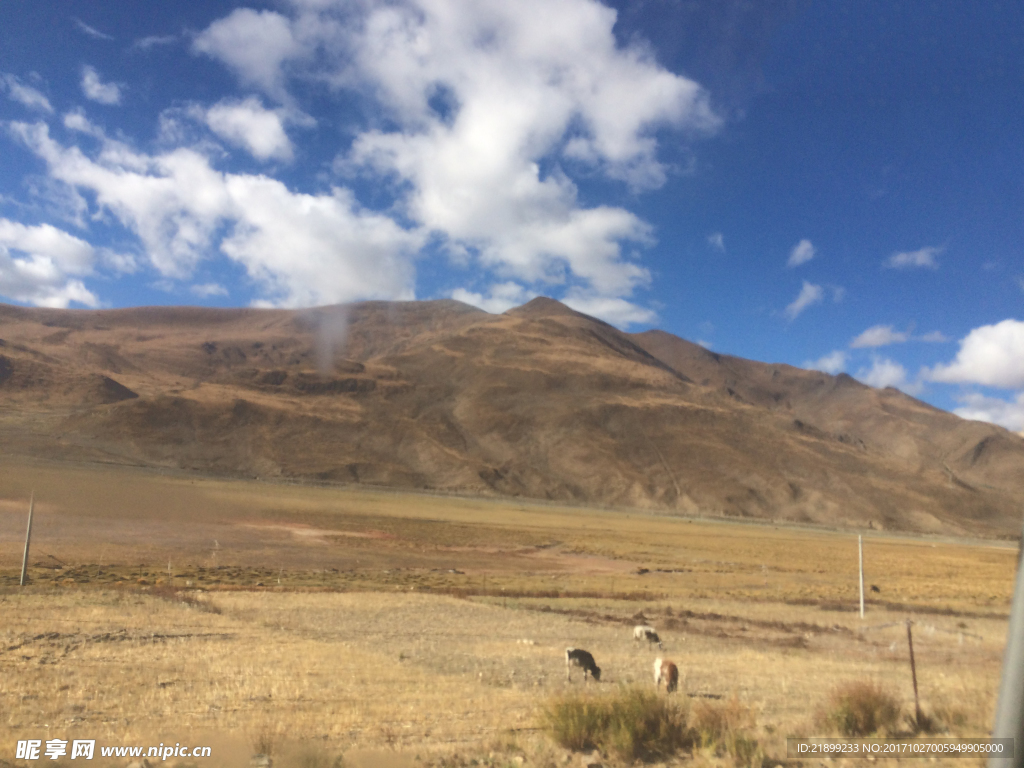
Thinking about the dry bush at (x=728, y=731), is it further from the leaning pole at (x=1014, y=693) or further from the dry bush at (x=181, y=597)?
the dry bush at (x=181, y=597)

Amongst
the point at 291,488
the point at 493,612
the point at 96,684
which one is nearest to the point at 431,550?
the point at 493,612

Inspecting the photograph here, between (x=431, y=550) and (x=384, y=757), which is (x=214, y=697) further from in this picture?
(x=431, y=550)

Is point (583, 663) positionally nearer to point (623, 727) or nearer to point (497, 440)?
point (623, 727)

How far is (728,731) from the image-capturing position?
25.1 ft

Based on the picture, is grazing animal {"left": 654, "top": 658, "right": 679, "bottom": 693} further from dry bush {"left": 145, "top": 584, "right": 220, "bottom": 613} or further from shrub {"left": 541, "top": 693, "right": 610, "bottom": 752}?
dry bush {"left": 145, "top": 584, "right": 220, "bottom": 613}

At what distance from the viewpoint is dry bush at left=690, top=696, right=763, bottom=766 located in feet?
23.2

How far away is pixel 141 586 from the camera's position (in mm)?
23500

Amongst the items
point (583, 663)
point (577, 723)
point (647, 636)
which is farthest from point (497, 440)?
point (577, 723)

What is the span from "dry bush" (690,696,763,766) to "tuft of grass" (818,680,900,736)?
943mm

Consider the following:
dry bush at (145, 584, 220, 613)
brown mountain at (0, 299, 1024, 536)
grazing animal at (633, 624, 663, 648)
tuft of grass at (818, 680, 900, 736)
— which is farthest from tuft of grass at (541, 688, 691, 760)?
brown mountain at (0, 299, 1024, 536)

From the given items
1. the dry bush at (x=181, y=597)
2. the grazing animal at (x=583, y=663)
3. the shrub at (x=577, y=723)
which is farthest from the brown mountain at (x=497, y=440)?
the shrub at (x=577, y=723)

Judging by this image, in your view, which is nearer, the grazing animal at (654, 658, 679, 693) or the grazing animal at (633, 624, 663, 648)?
the grazing animal at (654, 658, 679, 693)

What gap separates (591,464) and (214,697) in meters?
128

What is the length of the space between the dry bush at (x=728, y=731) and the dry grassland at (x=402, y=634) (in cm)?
25
